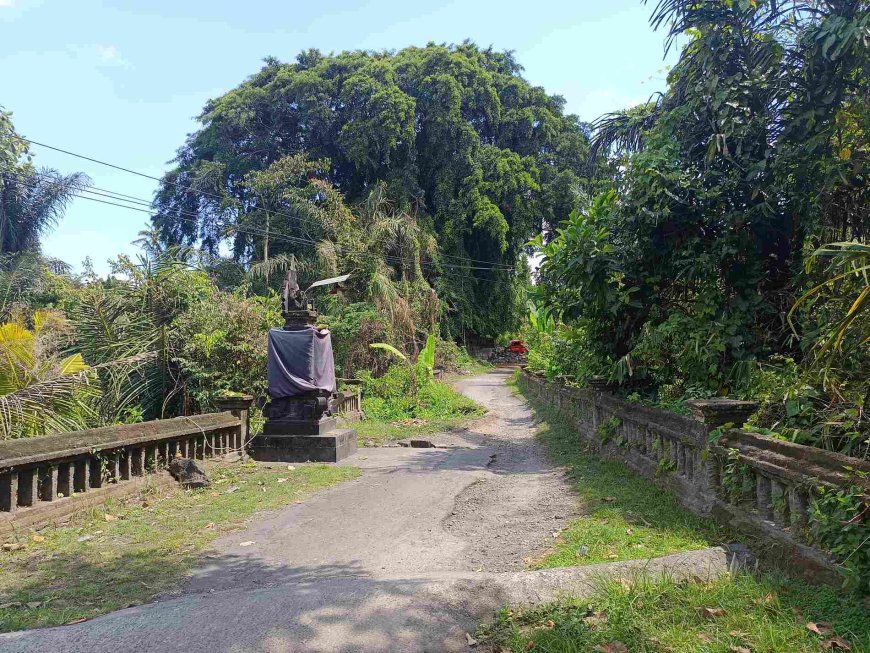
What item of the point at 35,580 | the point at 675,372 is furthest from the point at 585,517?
the point at 35,580

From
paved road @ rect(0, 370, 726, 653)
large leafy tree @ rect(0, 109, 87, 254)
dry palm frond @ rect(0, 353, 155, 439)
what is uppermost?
large leafy tree @ rect(0, 109, 87, 254)

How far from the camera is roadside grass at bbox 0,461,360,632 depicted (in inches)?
157

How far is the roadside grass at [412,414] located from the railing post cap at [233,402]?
3418 mm

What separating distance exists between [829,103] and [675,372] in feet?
10.9

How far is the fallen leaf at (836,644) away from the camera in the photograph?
284 cm

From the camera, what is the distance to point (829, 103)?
6.01 meters

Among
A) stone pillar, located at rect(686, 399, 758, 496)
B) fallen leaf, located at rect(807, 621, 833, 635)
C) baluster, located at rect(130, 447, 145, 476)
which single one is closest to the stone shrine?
baluster, located at rect(130, 447, 145, 476)

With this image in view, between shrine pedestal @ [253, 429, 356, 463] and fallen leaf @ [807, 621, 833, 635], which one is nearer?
fallen leaf @ [807, 621, 833, 635]

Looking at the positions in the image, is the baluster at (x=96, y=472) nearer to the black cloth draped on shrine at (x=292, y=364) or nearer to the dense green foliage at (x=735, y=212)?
the black cloth draped on shrine at (x=292, y=364)

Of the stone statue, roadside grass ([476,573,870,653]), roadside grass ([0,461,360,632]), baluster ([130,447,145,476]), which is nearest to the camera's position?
roadside grass ([476,573,870,653])

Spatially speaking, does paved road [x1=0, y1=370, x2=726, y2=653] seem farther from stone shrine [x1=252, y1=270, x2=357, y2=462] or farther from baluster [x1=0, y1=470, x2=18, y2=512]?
baluster [x1=0, y1=470, x2=18, y2=512]

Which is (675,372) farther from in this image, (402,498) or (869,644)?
(869,644)

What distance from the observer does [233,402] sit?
962 cm

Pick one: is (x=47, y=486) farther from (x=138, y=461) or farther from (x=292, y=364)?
(x=292, y=364)
